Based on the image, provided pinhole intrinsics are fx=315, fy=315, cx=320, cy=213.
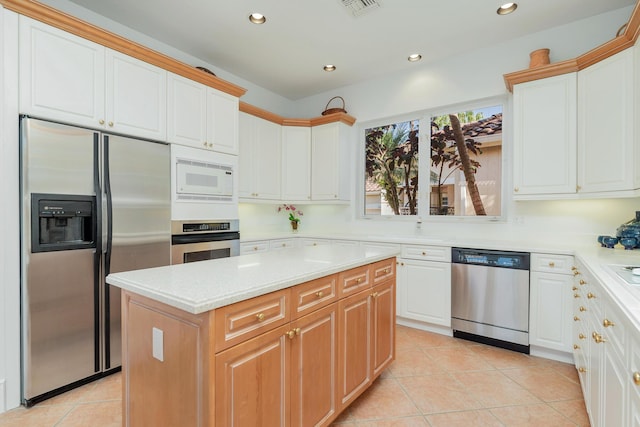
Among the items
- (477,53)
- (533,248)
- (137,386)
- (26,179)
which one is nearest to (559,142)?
(533,248)

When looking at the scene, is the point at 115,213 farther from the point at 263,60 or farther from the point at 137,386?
the point at 263,60

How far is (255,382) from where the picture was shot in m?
1.24

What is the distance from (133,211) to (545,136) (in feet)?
11.4

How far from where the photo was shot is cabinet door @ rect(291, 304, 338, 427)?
1438 mm

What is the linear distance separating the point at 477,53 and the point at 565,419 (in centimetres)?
335

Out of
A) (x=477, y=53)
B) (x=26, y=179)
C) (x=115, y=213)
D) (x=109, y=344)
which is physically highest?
(x=477, y=53)

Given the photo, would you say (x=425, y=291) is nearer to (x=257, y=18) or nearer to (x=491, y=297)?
(x=491, y=297)

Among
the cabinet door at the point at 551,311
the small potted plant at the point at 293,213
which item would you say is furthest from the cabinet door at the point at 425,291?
the small potted plant at the point at 293,213

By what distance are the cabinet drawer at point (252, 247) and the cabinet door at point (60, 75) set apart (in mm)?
1709

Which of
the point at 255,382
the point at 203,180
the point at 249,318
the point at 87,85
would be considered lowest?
the point at 255,382

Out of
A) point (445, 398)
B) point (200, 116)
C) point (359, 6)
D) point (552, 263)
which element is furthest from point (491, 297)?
point (200, 116)

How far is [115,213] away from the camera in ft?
7.52

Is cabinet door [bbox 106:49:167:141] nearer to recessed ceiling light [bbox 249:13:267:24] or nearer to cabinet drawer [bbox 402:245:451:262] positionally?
recessed ceiling light [bbox 249:13:267:24]

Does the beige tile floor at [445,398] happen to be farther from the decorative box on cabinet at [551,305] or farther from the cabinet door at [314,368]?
the cabinet door at [314,368]
